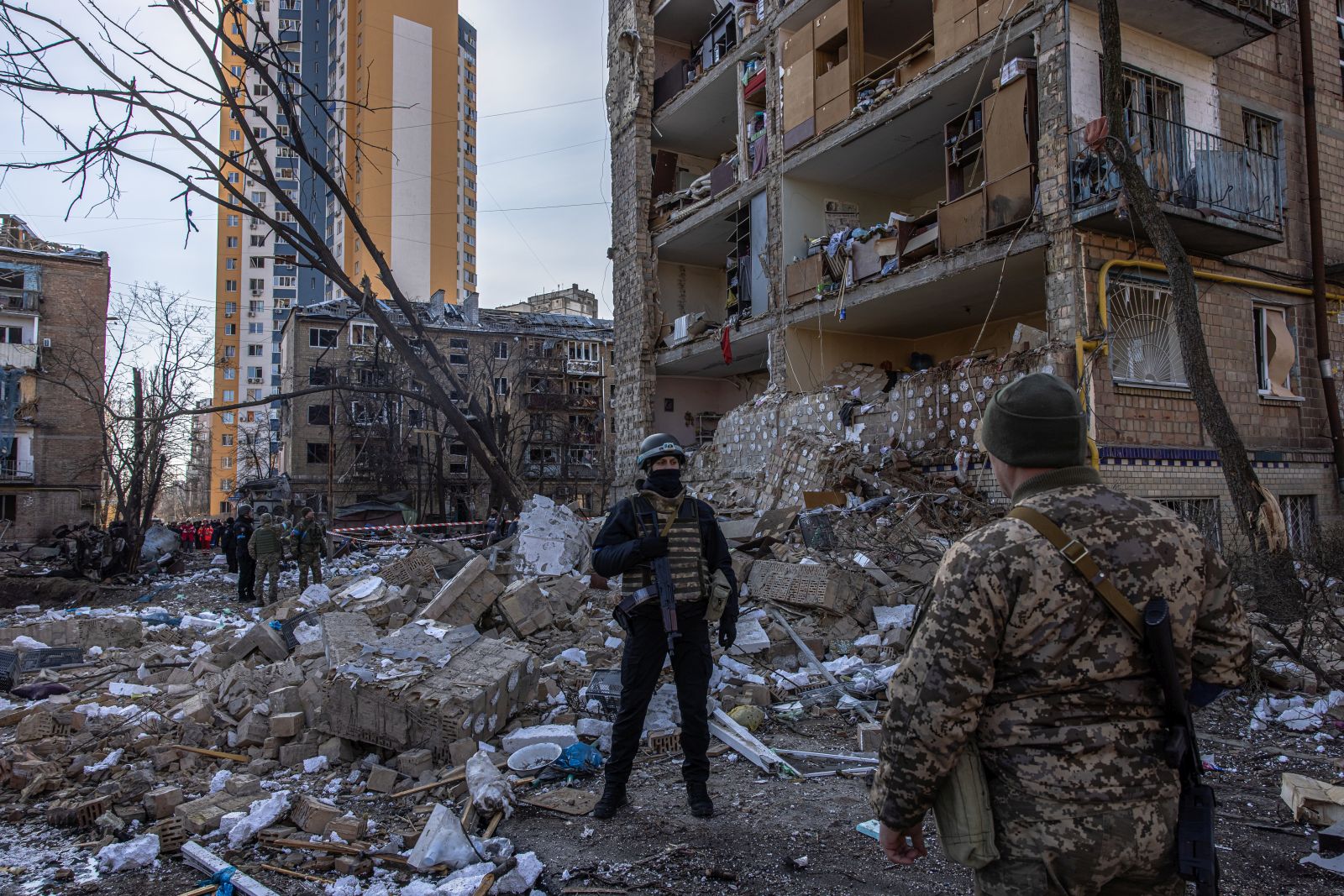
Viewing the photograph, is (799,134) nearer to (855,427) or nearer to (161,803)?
(855,427)

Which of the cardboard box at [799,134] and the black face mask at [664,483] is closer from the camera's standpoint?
the black face mask at [664,483]

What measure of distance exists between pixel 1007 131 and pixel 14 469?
1690 inches

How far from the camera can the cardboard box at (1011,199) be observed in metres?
11.0

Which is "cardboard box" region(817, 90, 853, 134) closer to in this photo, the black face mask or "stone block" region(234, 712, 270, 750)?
the black face mask

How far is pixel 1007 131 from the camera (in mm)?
11391

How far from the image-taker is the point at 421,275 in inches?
2511

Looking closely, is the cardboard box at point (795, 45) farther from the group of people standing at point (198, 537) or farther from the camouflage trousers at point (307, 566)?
the group of people standing at point (198, 537)

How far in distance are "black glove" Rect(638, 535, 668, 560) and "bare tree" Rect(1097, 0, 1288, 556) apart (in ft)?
21.0

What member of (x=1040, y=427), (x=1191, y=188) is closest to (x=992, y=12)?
(x=1191, y=188)

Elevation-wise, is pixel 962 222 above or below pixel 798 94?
below

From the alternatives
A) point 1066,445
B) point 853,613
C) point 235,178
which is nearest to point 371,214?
point 235,178

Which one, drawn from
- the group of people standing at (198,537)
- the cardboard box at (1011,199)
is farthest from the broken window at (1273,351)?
the group of people standing at (198,537)

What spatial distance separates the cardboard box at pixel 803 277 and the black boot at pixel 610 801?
12.1 metres

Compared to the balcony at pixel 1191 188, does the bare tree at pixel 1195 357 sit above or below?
below
